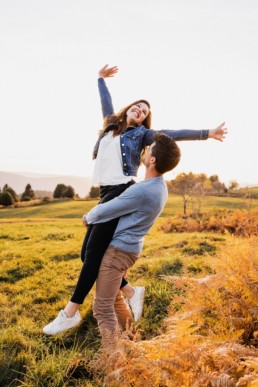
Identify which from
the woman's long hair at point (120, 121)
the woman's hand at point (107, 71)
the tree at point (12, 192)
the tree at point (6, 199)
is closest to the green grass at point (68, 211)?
the tree at point (6, 199)

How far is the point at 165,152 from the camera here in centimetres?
318

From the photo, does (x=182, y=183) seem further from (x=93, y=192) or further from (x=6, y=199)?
(x=6, y=199)

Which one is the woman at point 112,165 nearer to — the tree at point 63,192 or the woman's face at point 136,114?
the woman's face at point 136,114

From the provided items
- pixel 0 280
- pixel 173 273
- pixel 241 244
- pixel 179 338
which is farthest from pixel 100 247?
pixel 0 280

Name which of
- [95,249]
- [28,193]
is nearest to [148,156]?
[95,249]

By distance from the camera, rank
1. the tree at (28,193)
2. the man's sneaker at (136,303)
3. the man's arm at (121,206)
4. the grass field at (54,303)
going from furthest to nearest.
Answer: the tree at (28,193) < the man's sneaker at (136,303) < the grass field at (54,303) < the man's arm at (121,206)

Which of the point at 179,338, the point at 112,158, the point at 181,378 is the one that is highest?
the point at 112,158

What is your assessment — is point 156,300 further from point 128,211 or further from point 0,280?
point 0,280

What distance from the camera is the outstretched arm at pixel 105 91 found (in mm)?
4254

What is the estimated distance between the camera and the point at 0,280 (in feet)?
21.3

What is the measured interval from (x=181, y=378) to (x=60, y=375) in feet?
4.27

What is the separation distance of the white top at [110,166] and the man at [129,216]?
11.4 inches

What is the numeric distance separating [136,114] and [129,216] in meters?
1.13

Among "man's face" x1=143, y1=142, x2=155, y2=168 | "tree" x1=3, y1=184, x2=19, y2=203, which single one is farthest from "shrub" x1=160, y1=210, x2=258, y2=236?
"tree" x1=3, y1=184, x2=19, y2=203
